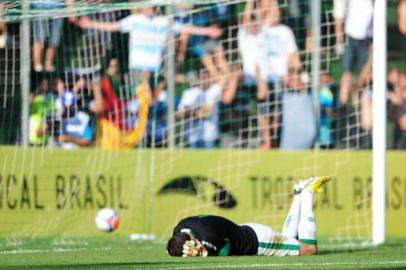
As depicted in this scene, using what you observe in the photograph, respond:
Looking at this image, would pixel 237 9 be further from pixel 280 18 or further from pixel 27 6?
pixel 27 6

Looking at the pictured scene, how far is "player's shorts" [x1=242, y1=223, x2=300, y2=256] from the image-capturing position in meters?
10.6

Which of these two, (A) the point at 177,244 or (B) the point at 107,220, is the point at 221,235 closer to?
(A) the point at 177,244

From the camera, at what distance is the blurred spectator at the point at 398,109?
16375 mm

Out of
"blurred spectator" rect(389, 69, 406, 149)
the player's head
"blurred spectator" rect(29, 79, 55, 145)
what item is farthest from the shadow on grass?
"blurred spectator" rect(389, 69, 406, 149)

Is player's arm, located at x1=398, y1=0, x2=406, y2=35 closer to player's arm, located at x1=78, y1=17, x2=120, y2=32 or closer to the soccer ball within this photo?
player's arm, located at x1=78, y1=17, x2=120, y2=32

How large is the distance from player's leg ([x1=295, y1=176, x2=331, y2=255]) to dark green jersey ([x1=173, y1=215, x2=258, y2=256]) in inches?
22.9

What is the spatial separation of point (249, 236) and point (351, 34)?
235 inches

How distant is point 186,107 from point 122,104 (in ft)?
3.15

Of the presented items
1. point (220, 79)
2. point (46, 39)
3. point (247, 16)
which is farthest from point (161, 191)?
point (247, 16)

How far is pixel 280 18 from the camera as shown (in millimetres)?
15969

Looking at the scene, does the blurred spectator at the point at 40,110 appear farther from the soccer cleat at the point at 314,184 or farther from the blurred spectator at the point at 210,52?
the soccer cleat at the point at 314,184

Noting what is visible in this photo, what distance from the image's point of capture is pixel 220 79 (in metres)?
15.9

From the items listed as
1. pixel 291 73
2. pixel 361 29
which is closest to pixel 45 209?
pixel 291 73

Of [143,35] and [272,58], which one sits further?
[272,58]
